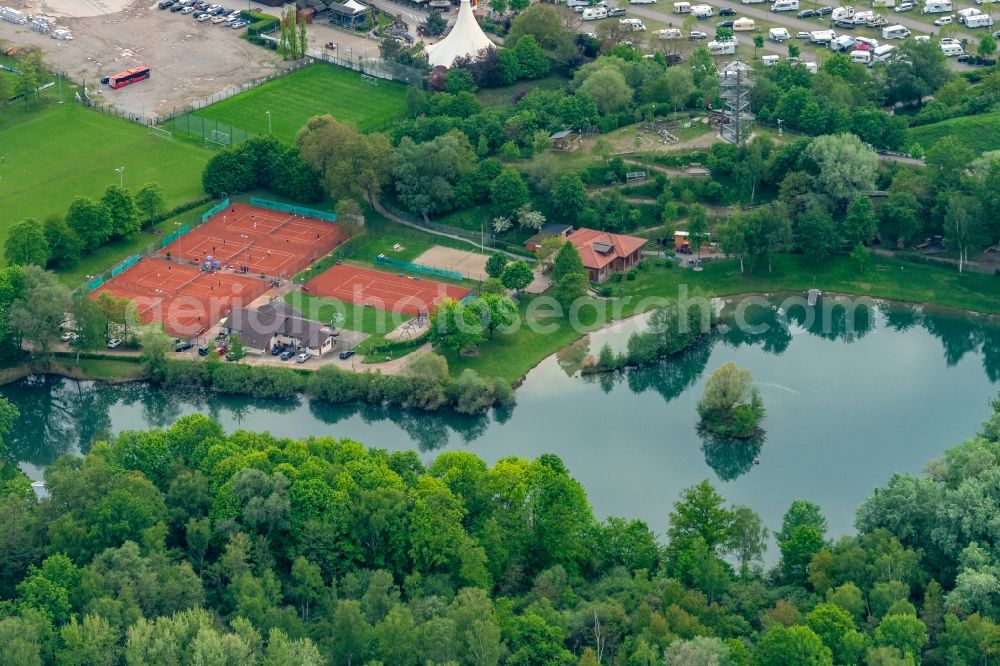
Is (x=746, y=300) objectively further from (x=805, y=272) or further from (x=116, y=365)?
(x=116, y=365)

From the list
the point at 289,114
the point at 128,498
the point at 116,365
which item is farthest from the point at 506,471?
the point at 289,114

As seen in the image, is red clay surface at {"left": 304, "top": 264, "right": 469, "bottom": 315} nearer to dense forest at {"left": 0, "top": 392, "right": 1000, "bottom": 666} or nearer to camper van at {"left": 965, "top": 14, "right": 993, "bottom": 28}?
dense forest at {"left": 0, "top": 392, "right": 1000, "bottom": 666}

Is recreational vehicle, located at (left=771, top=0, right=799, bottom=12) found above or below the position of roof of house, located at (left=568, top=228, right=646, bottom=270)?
above

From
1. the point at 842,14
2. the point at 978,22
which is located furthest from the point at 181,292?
the point at 978,22

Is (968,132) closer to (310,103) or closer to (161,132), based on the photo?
(310,103)

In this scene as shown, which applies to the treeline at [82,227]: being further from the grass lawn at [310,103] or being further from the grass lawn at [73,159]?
the grass lawn at [310,103]

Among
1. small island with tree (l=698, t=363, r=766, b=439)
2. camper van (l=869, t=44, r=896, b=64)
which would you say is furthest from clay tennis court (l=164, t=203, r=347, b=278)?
camper van (l=869, t=44, r=896, b=64)
